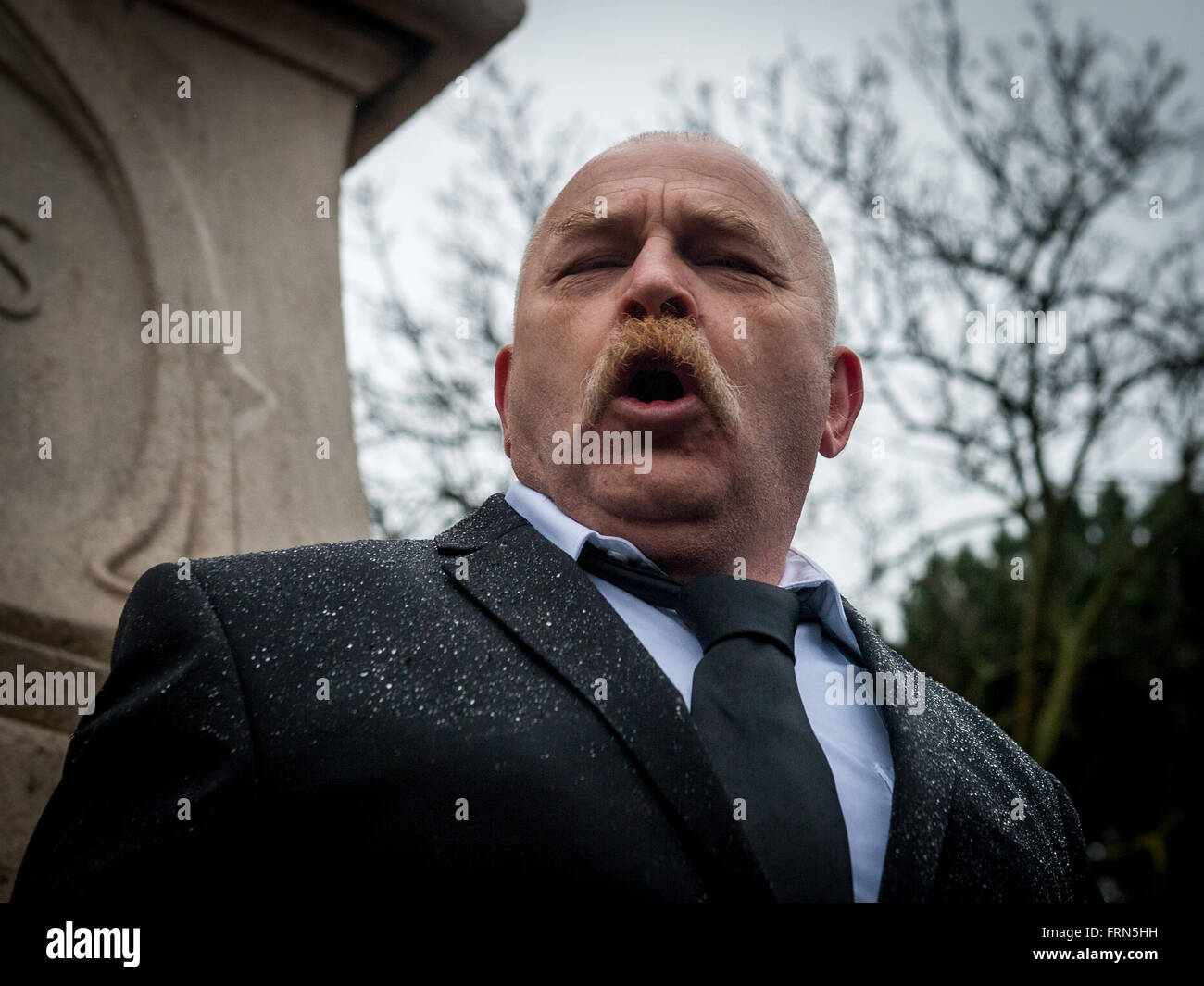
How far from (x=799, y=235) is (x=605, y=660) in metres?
1.34

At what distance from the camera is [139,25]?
316 centimetres

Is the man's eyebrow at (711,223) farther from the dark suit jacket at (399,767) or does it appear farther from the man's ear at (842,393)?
the dark suit jacket at (399,767)

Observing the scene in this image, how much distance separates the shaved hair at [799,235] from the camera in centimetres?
255

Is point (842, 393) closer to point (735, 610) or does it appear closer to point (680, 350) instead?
point (680, 350)

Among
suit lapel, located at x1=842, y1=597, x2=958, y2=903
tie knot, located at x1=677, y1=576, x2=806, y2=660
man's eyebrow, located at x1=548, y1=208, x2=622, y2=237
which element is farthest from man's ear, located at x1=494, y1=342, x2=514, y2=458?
suit lapel, located at x1=842, y1=597, x2=958, y2=903

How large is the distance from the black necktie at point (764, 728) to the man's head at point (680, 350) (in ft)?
0.78

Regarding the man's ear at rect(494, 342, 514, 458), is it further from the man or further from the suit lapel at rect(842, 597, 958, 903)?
the suit lapel at rect(842, 597, 958, 903)

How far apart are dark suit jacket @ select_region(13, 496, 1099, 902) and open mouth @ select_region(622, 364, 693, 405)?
1.81 ft

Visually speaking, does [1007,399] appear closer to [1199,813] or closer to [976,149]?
[976,149]

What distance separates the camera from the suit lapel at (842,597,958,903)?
5.22ft

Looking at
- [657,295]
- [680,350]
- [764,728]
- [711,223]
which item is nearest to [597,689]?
[764,728]

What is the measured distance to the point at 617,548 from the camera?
2041 millimetres
